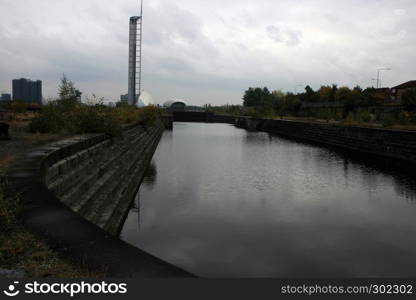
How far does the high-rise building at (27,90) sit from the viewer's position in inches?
6619

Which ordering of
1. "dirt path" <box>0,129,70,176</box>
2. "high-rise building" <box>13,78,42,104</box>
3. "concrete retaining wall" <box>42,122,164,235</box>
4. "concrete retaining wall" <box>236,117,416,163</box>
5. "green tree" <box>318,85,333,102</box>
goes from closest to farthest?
"dirt path" <box>0,129,70,176</box> < "concrete retaining wall" <box>42,122,164,235</box> < "concrete retaining wall" <box>236,117,416,163</box> < "green tree" <box>318,85,333,102</box> < "high-rise building" <box>13,78,42,104</box>

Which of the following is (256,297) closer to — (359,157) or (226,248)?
(226,248)

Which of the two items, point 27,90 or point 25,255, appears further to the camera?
point 27,90

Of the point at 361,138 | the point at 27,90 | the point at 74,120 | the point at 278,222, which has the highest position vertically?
the point at 27,90

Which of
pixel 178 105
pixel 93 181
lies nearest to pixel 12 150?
pixel 93 181

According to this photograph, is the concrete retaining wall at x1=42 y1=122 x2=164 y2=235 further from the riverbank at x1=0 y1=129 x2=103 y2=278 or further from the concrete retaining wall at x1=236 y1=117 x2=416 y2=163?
the concrete retaining wall at x1=236 y1=117 x2=416 y2=163

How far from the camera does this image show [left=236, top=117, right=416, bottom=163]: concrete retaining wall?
117ft

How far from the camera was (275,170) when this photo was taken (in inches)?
1147

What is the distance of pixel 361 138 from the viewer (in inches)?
1799

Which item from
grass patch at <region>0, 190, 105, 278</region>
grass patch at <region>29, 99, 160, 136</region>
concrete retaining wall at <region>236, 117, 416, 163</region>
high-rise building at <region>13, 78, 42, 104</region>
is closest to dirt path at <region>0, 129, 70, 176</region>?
grass patch at <region>29, 99, 160, 136</region>

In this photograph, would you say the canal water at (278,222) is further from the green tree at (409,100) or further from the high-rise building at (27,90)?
the high-rise building at (27,90)

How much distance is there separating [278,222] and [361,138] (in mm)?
35143

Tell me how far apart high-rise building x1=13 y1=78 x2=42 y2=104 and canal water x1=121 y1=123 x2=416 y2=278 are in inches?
6531

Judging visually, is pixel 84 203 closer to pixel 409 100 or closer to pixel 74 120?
pixel 74 120
